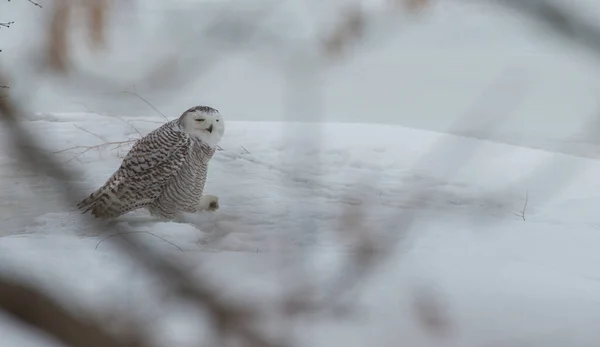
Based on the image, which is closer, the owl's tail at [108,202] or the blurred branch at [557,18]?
the blurred branch at [557,18]

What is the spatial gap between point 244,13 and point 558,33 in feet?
1.51

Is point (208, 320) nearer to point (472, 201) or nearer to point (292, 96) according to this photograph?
point (292, 96)

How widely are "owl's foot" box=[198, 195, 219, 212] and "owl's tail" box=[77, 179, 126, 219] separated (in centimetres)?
24

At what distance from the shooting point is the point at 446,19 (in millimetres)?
3875

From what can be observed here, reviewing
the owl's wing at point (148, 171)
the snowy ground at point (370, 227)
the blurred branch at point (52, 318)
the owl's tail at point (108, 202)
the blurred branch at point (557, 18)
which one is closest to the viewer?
the blurred branch at point (52, 318)

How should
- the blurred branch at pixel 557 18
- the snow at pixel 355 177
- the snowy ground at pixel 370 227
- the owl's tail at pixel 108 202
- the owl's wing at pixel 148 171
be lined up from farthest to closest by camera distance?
the owl's wing at pixel 148 171 → the owl's tail at pixel 108 202 → the snowy ground at pixel 370 227 → the snow at pixel 355 177 → the blurred branch at pixel 557 18

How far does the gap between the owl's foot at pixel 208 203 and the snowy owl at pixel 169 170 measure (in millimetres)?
48

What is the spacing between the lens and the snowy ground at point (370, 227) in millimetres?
1322

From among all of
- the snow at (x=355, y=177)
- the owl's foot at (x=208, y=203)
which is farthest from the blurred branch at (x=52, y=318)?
the owl's foot at (x=208, y=203)

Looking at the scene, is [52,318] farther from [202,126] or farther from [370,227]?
[202,126]

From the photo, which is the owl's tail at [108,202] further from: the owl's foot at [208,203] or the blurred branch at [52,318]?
the blurred branch at [52,318]

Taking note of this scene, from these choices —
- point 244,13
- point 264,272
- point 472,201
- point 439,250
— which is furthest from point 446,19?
point 244,13

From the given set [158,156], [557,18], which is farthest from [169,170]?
[557,18]

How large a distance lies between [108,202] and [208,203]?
33 centimetres
